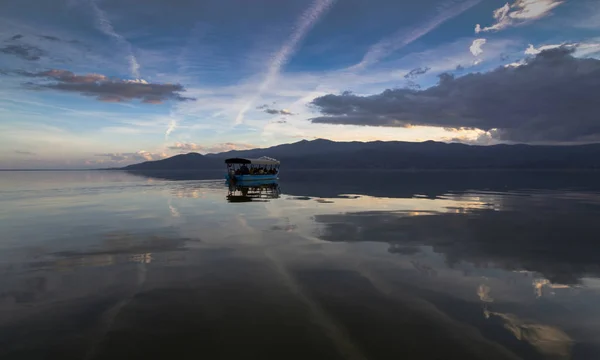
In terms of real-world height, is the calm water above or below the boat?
below

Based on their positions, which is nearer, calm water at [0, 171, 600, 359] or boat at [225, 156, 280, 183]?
calm water at [0, 171, 600, 359]

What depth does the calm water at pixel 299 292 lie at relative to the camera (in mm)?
7699

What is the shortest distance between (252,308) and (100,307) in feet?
13.7

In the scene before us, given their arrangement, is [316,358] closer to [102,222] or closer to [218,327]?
[218,327]

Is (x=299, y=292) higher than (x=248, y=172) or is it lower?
lower

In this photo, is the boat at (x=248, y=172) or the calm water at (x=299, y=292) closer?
the calm water at (x=299, y=292)

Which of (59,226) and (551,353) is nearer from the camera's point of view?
(551,353)

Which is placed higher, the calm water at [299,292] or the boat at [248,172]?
the boat at [248,172]

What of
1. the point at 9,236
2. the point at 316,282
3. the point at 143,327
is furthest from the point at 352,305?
the point at 9,236

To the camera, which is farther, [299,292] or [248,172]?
[248,172]

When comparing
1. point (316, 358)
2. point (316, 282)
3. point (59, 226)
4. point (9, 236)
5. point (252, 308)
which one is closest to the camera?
point (316, 358)

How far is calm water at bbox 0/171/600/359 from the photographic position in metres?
7.70

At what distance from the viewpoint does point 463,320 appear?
8.91 m

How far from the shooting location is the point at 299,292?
1086 centimetres
